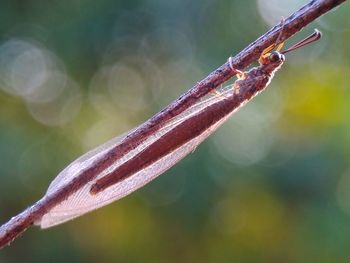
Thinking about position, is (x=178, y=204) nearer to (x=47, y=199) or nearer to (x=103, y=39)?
(x=103, y=39)

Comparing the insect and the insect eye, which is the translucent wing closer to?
the insect

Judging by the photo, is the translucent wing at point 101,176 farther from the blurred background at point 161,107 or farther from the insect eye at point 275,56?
the blurred background at point 161,107

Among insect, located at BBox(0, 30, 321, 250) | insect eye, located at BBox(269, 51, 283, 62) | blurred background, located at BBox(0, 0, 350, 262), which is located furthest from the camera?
blurred background, located at BBox(0, 0, 350, 262)

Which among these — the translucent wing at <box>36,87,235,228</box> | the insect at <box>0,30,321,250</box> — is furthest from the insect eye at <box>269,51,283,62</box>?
the translucent wing at <box>36,87,235,228</box>

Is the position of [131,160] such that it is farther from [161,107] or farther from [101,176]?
[161,107]

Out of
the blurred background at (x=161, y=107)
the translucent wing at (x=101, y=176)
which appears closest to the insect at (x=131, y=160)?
the translucent wing at (x=101, y=176)

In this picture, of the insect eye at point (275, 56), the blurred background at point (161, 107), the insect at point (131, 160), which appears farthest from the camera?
the blurred background at point (161, 107)
